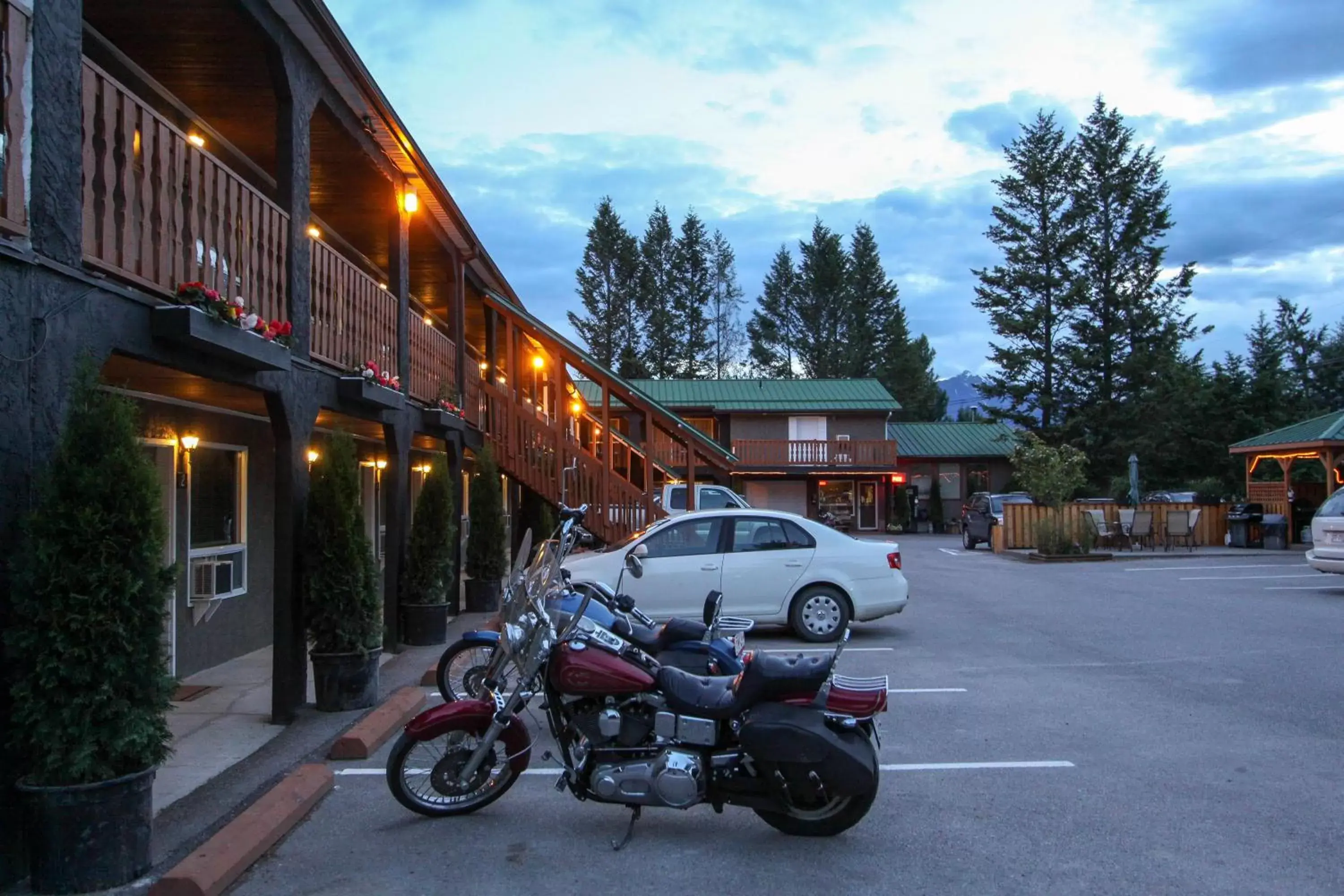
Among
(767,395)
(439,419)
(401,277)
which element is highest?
(767,395)

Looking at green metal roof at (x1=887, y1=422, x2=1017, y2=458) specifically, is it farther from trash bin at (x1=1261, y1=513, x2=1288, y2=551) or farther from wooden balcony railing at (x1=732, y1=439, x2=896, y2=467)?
trash bin at (x1=1261, y1=513, x2=1288, y2=551)

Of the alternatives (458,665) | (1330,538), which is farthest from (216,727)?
(1330,538)

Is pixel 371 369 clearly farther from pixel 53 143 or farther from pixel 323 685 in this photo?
pixel 53 143

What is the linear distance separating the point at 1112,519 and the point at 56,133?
84.1 ft

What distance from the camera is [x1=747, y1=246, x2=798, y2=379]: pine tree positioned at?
61.6 metres

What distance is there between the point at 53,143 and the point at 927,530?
130 feet

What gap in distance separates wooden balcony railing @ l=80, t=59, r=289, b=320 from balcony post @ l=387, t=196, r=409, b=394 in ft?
10.8

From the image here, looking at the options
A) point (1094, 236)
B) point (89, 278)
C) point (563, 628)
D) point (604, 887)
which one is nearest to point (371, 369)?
point (89, 278)

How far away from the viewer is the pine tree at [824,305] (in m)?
59.8

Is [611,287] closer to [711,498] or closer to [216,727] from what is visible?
[711,498]

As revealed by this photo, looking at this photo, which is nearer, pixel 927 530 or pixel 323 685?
pixel 323 685

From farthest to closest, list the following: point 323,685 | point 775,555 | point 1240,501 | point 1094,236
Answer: point 1094,236 → point 1240,501 → point 775,555 → point 323,685

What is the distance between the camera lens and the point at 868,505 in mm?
42625

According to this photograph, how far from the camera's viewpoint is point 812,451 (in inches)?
1591
